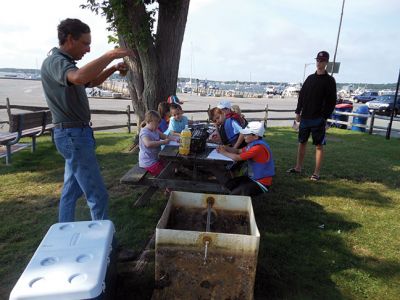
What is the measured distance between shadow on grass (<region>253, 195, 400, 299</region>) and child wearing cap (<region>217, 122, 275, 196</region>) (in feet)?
1.66

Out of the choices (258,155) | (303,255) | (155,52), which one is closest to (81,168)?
(258,155)

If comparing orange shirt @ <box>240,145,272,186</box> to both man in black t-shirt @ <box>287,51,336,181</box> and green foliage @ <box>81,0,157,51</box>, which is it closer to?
Answer: man in black t-shirt @ <box>287,51,336,181</box>

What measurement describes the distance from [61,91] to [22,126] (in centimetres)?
434

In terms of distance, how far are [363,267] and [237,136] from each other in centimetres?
242

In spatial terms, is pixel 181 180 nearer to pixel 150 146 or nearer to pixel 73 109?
pixel 150 146

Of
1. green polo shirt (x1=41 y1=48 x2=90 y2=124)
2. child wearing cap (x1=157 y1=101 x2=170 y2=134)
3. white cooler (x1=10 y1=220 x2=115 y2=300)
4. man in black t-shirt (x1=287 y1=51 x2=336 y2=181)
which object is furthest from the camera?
child wearing cap (x1=157 y1=101 x2=170 y2=134)

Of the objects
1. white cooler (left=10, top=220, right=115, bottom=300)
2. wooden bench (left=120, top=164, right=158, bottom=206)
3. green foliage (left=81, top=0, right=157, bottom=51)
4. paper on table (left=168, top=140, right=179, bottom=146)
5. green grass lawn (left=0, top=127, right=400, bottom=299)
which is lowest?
green grass lawn (left=0, top=127, right=400, bottom=299)

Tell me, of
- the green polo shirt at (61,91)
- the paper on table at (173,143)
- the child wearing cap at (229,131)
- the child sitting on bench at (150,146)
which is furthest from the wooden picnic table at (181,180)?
the green polo shirt at (61,91)

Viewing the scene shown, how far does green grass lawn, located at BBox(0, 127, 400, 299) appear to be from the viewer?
289 cm

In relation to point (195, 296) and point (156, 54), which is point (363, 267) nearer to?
point (195, 296)

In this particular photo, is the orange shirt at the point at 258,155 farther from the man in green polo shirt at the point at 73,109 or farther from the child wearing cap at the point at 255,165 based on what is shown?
the man in green polo shirt at the point at 73,109

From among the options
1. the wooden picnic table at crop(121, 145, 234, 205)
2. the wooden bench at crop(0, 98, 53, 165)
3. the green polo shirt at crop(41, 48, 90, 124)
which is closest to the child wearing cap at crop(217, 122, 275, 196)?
the wooden picnic table at crop(121, 145, 234, 205)

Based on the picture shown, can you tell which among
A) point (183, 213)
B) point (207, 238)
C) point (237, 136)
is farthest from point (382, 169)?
point (207, 238)

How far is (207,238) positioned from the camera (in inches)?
85.2
